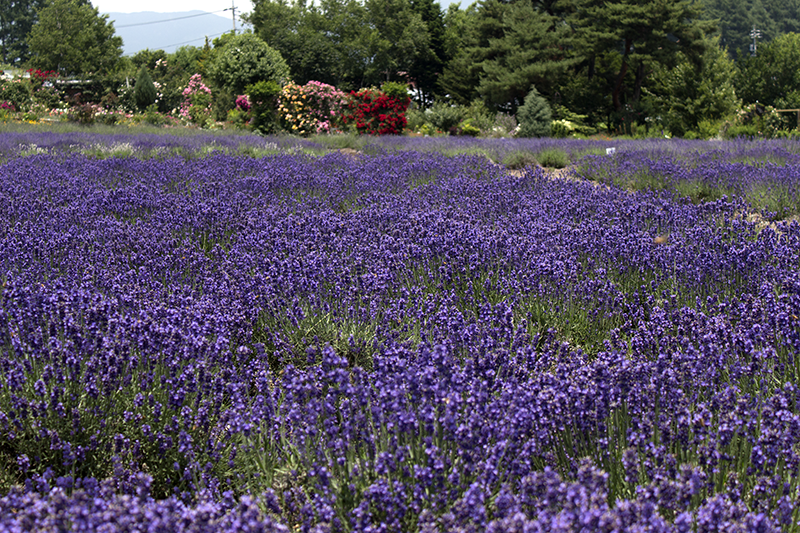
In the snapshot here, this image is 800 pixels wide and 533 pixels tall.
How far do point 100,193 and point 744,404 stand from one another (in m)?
5.05

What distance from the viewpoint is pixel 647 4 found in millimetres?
20250

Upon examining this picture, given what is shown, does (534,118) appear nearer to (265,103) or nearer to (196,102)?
(265,103)

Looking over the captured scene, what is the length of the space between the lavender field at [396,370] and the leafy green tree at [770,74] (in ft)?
101

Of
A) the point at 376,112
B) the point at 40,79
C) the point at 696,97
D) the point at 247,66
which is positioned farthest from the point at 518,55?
the point at 40,79

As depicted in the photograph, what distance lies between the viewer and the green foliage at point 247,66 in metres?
20.1

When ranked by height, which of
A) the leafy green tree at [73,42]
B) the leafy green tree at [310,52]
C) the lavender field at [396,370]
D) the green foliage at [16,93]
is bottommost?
the lavender field at [396,370]

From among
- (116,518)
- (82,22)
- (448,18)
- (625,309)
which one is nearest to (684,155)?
A: (625,309)

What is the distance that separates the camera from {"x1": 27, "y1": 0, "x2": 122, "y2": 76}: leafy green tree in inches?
1289

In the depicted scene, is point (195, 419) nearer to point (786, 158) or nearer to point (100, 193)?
point (100, 193)

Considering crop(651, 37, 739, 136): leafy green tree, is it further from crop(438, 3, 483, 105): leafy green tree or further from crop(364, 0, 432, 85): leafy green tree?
crop(364, 0, 432, 85): leafy green tree

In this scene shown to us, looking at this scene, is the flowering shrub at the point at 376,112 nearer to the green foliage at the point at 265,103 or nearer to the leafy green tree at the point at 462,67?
the green foliage at the point at 265,103

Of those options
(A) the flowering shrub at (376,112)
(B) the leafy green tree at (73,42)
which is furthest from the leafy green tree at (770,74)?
(B) the leafy green tree at (73,42)

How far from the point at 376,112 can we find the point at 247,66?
7.15 m

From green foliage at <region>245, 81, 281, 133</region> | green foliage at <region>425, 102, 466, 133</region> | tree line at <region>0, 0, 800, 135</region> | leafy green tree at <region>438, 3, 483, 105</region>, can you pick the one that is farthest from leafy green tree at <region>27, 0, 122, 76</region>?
green foliage at <region>425, 102, 466, 133</region>
